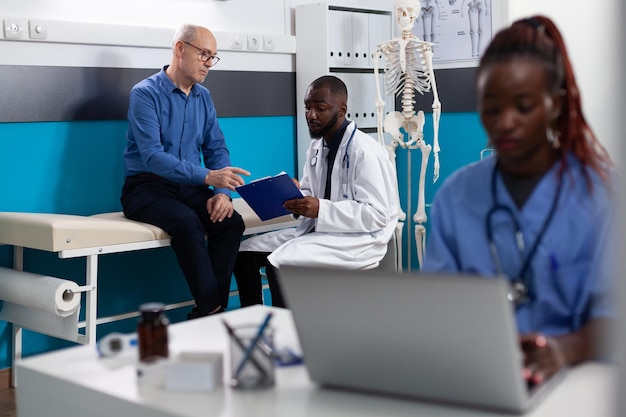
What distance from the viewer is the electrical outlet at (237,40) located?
4057 millimetres

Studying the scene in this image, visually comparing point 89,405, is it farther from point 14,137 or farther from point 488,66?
point 14,137

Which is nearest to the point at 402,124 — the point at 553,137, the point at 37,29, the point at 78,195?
the point at 78,195

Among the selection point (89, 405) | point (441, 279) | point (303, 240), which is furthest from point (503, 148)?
point (303, 240)

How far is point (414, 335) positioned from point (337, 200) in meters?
2.41

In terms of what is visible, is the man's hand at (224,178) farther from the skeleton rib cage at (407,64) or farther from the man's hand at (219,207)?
the skeleton rib cage at (407,64)

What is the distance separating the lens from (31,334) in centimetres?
345

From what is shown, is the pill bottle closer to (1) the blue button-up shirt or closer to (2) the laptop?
(2) the laptop

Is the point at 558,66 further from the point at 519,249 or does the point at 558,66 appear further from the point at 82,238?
the point at 82,238

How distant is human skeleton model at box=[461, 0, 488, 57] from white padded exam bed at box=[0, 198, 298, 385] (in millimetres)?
2152

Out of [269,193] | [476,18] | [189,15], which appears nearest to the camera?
[269,193]

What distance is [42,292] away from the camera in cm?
297

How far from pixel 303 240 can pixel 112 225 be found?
2.45ft

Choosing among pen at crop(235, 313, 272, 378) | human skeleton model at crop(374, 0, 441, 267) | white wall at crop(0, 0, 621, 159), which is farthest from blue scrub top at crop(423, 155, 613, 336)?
human skeleton model at crop(374, 0, 441, 267)

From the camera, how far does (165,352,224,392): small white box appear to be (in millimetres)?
1143
